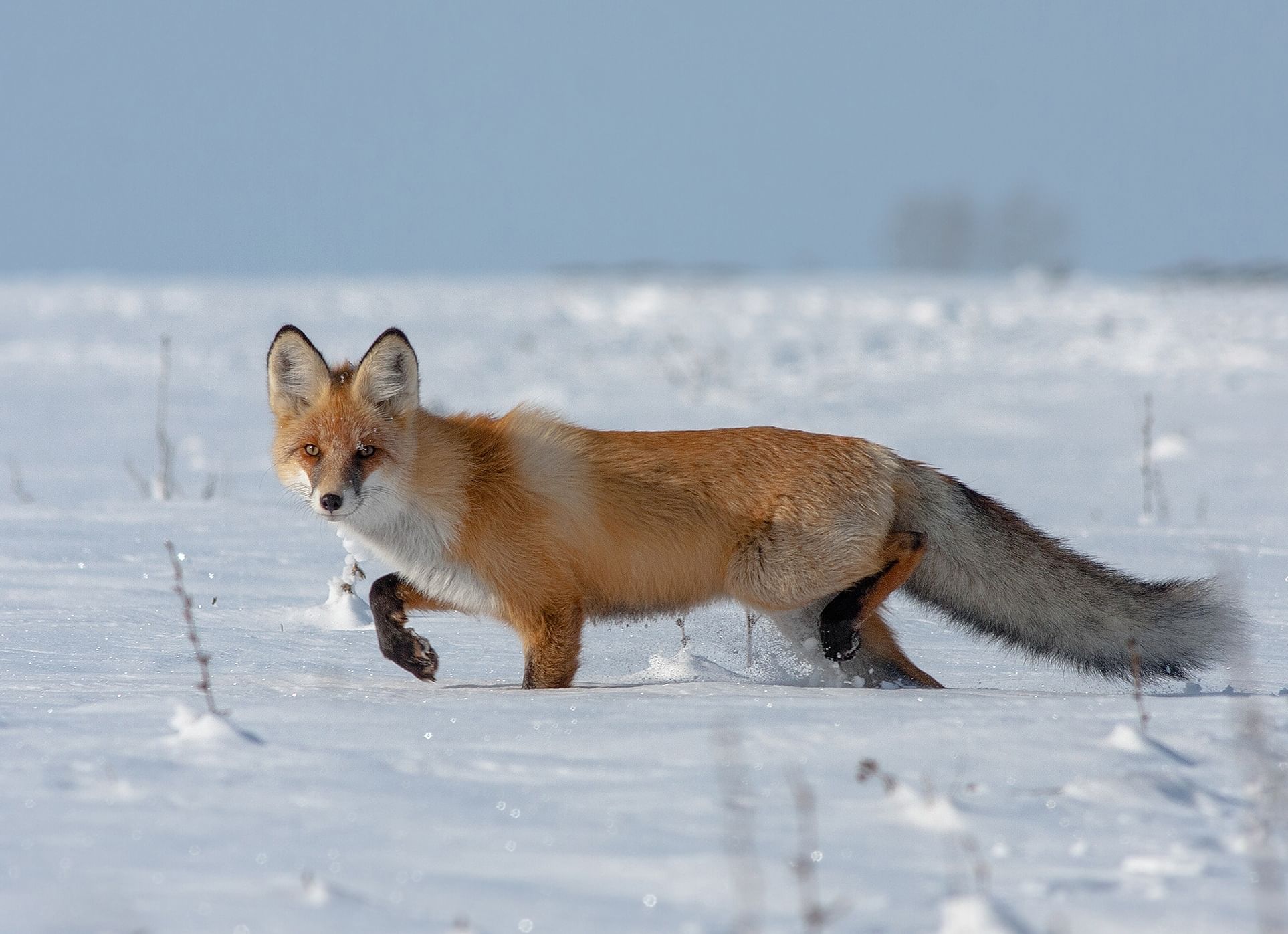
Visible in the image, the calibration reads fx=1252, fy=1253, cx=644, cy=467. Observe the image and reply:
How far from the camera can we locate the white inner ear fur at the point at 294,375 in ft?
13.8

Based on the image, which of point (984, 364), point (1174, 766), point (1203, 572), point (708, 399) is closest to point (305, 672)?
point (1174, 766)

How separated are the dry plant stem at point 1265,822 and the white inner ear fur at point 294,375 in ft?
9.65

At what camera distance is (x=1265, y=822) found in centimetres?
219

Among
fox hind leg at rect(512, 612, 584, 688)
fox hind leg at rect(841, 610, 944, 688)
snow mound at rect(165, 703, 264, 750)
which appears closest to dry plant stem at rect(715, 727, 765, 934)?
snow mound at rect(165, 703, 264, 750)

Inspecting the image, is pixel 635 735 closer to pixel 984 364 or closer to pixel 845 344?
pixel 984 364

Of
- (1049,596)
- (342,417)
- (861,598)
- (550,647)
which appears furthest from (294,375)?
(1049,596)

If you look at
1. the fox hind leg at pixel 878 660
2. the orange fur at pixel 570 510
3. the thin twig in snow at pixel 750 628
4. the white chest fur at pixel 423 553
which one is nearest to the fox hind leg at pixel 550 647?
the orange fur at pixel 570 510

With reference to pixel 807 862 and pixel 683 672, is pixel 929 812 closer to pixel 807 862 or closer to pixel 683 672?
pixel 807 862

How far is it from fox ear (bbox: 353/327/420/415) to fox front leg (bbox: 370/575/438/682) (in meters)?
0.58

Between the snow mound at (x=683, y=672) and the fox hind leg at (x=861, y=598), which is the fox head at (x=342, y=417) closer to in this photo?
the snow mound at (x=683, y=672)

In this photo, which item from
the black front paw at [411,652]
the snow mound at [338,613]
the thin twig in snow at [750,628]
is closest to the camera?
the black front paw at [411,652]

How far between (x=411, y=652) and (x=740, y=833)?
6.34ft

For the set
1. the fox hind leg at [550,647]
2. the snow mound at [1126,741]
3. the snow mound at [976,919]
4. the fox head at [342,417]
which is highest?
the fox head at [342,417]

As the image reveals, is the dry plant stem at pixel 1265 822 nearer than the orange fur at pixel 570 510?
Yes
